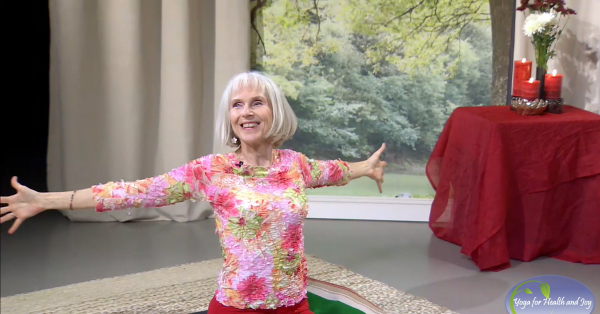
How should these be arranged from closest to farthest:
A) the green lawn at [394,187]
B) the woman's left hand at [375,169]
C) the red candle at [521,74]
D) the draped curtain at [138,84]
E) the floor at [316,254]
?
the woman's left hand at [375,169] < the floor at [316,254] < the red candle at [521,74] < the draped curtain at [138,84] < the green lawn at [394,187]

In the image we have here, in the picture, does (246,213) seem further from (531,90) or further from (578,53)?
(578,53)

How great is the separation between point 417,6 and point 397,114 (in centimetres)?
60

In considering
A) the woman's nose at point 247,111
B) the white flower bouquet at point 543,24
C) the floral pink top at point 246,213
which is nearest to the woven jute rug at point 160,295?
the floral pink top at point 246,213

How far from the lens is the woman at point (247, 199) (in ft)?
5.34

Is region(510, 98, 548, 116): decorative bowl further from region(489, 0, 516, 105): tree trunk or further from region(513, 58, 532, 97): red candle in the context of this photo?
region(489, 0, 516, 105): tree trunk

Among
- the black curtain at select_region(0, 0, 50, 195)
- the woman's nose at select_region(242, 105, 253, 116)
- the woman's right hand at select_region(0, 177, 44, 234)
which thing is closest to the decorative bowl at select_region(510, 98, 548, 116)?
the woman's nose at select_region(242, 105, 253, 116)

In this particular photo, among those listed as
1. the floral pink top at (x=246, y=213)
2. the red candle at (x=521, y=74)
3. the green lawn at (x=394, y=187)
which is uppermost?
the red candle at (x=521, y=74)

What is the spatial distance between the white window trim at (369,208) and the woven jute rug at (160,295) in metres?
0.81

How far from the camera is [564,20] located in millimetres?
3148

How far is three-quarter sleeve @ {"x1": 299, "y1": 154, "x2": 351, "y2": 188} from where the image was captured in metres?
1.82

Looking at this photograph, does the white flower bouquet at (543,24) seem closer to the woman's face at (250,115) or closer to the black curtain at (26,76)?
the woman's face at (250,115)

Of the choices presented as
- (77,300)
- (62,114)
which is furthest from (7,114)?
(77,300)

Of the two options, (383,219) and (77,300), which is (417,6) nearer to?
(383,219)

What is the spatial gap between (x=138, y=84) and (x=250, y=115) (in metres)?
1.95
